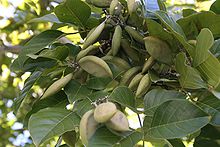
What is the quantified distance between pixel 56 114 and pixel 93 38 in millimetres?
146

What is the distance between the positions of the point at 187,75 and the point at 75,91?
0.62 feet

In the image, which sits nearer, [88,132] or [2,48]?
[88,132]

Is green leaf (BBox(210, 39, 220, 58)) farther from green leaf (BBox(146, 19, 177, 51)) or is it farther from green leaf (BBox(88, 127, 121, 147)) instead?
green leaf (BBox(88, 127, 121, 147))

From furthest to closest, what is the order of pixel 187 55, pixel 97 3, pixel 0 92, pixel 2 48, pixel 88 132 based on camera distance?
pixel 0 92 → pixel 2 48 → pixel 97 3 → pixel 187 55 → pixel 88 132

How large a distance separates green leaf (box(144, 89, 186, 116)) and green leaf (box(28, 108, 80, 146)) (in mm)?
110

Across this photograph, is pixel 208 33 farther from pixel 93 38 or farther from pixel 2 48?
pixel 2 48

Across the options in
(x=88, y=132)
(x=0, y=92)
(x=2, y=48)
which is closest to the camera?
(x=88, y=132)

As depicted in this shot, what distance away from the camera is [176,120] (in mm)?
616

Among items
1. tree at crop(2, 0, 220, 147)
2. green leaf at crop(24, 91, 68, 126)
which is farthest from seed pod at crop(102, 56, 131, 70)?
green leaf at crop(24, 91, 68, 126)

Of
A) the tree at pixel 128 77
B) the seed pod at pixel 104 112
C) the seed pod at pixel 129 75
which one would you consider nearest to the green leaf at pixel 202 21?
the tree at pixel 128 77

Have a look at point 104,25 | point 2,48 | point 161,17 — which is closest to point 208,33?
point 161,17

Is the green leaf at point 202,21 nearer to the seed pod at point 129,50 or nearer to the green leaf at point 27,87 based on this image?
the seed pod at point 129,50

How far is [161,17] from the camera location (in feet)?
2.19

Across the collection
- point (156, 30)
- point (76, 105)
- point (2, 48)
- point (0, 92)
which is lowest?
point (0, 92)
